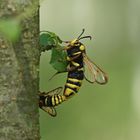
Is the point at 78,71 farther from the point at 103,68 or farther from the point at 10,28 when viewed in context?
the point at 103,68

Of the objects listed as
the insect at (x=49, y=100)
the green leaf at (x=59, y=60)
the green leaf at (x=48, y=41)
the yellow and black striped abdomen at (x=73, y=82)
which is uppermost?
the green leaf at (x=48, y=41)

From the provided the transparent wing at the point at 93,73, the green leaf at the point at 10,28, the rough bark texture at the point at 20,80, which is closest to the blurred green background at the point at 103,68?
the transparent wing at the point at 93,73

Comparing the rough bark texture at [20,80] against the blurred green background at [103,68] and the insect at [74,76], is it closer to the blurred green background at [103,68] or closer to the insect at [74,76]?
the insect at [74,76]

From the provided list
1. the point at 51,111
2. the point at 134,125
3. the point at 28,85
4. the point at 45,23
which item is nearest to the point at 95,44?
the point at 45,23

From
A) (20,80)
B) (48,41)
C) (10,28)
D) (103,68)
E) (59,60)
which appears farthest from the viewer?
(103,68)

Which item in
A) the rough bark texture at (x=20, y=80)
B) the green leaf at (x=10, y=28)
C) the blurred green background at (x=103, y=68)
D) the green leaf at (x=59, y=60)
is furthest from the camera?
the blurred green background at (x=103, y=68)

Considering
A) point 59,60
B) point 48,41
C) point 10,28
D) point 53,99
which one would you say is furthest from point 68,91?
point 10,28
